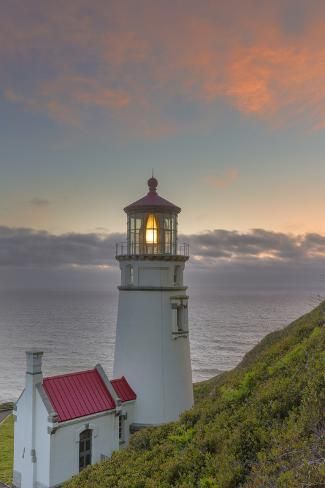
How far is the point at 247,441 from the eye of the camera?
6.40 metres

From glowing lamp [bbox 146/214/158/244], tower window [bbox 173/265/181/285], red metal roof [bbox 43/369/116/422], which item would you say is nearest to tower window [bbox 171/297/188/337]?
tower window [bbox 173/265/181/285]

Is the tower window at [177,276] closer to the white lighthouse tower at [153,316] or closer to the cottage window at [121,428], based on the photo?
the white lighthouse tower at [153,316]

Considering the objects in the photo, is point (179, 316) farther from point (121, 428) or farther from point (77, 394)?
point (77, 394)

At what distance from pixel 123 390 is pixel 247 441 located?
11656mm

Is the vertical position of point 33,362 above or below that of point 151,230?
below

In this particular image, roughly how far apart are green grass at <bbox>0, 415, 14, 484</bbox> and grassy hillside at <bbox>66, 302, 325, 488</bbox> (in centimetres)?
995

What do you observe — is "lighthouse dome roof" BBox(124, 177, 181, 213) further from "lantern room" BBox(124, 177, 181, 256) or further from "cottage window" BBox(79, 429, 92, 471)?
"cottage window" BBox(79, 429, 92, 471)

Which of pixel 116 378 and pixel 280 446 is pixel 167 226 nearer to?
pixel 116 378

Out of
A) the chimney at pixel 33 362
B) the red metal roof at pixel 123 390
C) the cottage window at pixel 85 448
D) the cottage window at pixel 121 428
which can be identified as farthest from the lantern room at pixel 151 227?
the cottage window at pixel 85 448

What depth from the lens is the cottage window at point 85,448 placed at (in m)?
14.9

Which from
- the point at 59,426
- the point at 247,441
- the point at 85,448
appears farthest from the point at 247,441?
the point at 85,448

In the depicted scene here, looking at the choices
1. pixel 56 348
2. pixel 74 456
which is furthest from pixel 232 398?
pixel 56 348

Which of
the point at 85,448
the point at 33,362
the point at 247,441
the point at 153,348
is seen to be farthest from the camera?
the point at 153,348

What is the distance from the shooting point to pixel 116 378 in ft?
59.2
